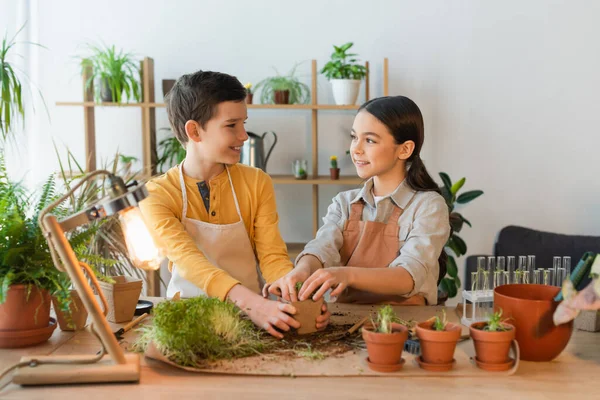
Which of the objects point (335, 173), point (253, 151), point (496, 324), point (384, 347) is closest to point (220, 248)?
point (384, 347)

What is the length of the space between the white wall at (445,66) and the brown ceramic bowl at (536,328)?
270 centimetres

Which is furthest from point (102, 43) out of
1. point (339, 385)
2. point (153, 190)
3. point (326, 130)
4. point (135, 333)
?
point (339, 385)

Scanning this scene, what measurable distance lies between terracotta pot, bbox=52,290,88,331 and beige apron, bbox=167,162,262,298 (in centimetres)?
47

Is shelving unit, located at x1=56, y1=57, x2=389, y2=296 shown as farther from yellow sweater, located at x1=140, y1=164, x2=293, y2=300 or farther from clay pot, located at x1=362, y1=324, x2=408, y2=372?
clay pot, located at x1=362, y1=324, x2=408, y2=372

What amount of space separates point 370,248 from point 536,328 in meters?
0.76

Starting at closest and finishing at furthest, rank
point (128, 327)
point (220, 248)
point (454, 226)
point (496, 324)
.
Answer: point (496, 324), point (128, 327), point (220, 248), point (454, 226)

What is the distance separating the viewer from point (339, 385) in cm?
132

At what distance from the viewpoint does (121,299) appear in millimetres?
1747

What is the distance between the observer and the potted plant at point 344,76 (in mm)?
3771

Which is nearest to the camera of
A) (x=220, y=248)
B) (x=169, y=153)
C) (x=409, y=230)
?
(x=409, y=230)

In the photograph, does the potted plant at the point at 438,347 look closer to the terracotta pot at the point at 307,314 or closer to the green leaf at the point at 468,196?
the terracotta pot at the point at 307,314

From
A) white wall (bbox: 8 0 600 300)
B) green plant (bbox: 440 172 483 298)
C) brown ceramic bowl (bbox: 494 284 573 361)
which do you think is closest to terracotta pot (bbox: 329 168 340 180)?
white wall (bbox: 8 0 600 300)

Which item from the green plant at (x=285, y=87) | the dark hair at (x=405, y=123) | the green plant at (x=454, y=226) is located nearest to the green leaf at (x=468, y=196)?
the green plant at (x=454, y=226)

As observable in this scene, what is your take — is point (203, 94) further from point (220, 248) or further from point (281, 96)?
point (281, 96)
